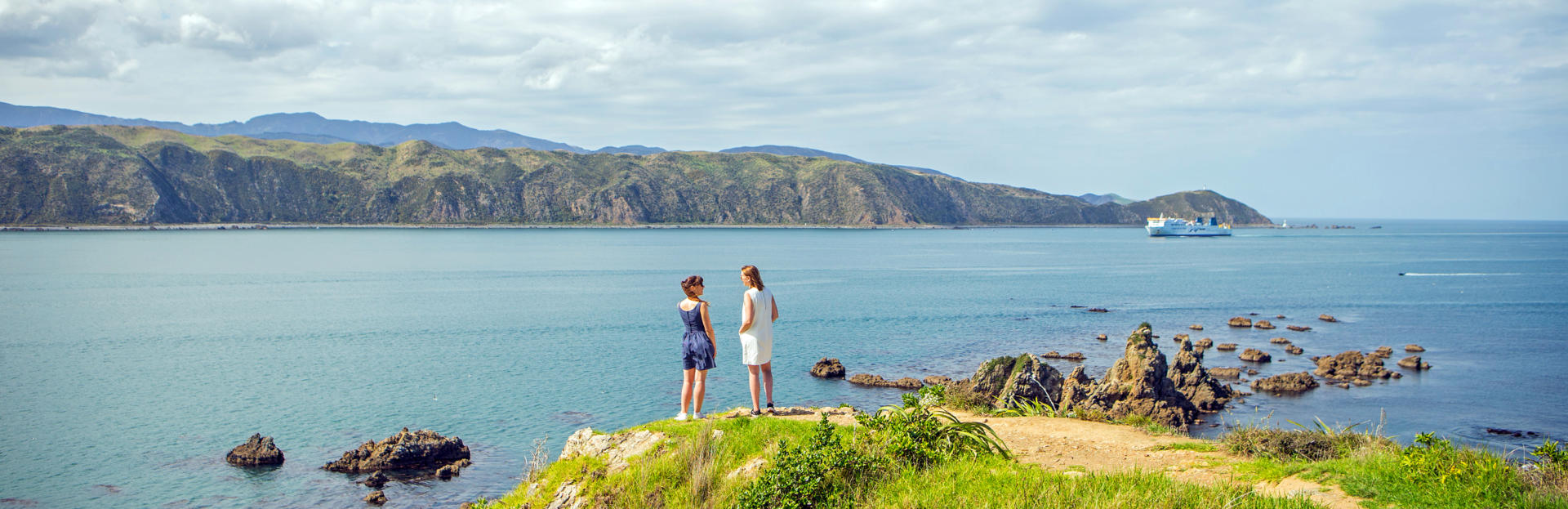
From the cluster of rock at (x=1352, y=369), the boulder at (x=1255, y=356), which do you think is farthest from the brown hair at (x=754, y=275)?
the boulder at (x=1255, y=356)

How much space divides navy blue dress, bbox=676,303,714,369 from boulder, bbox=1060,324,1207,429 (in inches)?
494

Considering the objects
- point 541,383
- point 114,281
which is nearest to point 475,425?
point 541,383

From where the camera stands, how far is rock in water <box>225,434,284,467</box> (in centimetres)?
1923

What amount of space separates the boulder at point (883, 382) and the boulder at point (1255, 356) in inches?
556

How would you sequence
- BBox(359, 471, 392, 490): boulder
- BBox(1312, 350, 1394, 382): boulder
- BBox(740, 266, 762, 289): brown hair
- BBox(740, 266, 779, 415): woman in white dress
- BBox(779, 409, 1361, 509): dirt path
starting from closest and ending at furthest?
1. BBox(779, 409, 1361, 509): dirt path
2. BBox(740, 266, 762, 289): brown hair
3. BBox(740, 266, 779, 415): woman in white dress
4. BBox(359, 471, 392, 490): boulder
5. BBox(1312, 350, 1394, 382): boulder

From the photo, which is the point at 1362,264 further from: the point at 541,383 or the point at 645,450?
the point at 645,450

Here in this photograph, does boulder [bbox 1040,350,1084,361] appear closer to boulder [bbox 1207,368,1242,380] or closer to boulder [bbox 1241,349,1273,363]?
boulder [bbox 1207,368,1242,380]

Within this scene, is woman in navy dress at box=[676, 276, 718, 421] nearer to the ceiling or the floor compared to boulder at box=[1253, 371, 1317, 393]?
nearer to the ceiling

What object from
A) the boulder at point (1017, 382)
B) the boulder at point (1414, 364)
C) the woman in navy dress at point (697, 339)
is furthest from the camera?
the boulder at point (1414, 364)

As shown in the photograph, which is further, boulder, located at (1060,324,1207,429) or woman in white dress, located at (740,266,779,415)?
boulder, located at (1060,324,1207,429)

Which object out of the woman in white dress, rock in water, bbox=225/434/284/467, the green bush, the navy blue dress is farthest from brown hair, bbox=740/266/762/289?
rock in water, bbox=225/434/284/467

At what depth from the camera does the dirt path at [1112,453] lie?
8.12m

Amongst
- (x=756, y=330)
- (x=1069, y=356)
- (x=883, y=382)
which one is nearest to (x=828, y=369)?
(x=883, y=382)

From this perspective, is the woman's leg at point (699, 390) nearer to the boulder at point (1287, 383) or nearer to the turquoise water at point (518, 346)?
the turquoise water at point (518, 346)
